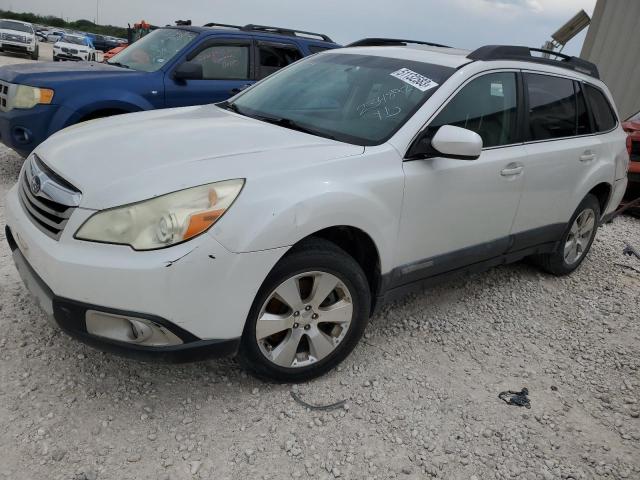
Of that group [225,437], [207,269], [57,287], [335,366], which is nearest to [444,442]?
[335,366]

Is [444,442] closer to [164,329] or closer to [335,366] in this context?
[335,366]

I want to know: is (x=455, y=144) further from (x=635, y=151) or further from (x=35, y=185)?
(x=635, y=151)

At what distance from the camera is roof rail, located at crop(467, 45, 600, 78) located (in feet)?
10.7

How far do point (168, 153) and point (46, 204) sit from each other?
573mm

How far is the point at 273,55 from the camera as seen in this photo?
6344mm

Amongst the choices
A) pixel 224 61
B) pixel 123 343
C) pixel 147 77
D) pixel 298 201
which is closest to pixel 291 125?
pixel 298 201

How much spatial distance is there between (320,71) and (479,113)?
1.08m

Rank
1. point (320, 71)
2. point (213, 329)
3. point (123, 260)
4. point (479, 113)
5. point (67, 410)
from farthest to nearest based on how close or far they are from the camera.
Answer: point (320, 71)
point (479, 113)
point (67, 410)
point (213, 329)
point (123, 260)

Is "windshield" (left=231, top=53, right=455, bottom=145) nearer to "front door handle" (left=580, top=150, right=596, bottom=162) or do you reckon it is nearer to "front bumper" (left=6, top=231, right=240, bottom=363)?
"front bumper" (left=6, top=231, right=240, bottom=363)

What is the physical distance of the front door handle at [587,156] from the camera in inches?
154

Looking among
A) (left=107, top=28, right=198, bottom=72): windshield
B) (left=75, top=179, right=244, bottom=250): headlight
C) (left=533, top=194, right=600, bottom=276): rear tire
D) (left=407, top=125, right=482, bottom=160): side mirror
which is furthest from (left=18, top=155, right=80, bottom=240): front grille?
(left=533, top=194, right=600, bottom=276): rear tire

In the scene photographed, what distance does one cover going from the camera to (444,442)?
2.42 m

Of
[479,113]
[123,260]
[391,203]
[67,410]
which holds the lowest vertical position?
[67,410]

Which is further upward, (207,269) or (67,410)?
(207,269)
